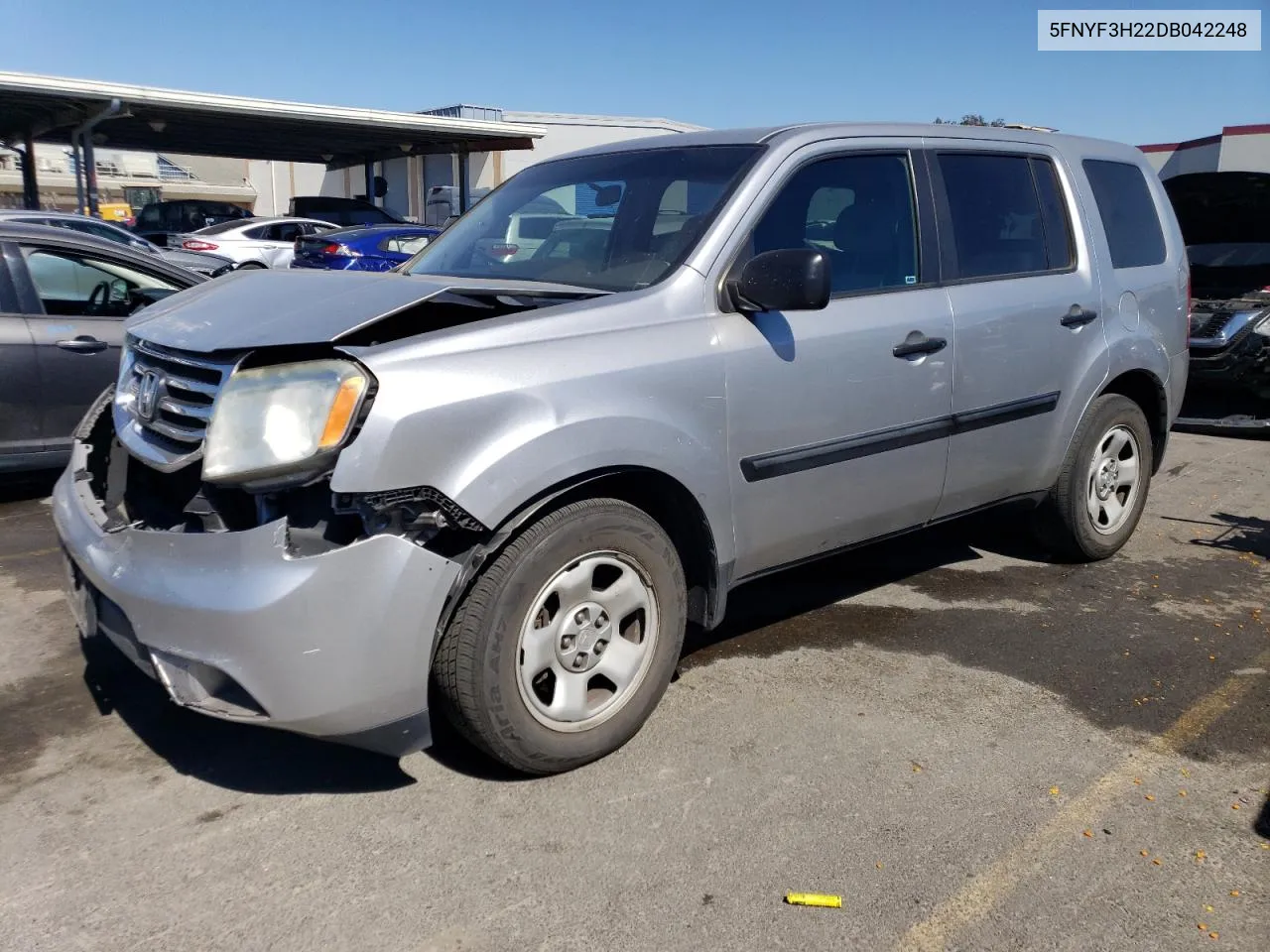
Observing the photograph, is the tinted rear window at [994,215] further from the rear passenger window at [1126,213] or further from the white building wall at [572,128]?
the white building wall at [572,128]

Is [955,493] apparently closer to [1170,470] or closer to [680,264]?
[680,264]

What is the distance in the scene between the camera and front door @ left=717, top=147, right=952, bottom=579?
357 cm

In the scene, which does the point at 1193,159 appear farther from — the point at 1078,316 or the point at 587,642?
the point at 587,642

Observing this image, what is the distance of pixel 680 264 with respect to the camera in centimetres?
351

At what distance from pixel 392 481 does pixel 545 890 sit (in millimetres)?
1069

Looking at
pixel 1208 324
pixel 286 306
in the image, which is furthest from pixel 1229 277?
pixel 286 306

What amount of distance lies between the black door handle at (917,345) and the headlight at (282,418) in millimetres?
2008

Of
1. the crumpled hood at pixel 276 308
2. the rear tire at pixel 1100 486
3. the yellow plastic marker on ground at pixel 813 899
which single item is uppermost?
the crumpled hood at pixel 276 308

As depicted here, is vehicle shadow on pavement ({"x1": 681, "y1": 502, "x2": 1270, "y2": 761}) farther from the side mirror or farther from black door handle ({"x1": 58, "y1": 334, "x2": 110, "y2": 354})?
black door handle ({"x1": 58, "y1": 334, "x2": 110, "y2": 354})

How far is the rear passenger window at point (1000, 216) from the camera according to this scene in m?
4.34

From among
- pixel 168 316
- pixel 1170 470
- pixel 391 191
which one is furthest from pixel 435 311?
pixel 391 191

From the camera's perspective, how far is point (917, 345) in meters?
3.99

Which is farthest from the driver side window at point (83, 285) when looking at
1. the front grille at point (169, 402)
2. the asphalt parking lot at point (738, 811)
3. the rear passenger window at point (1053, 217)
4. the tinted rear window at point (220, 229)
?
the tinted rear window at point (220, 229)

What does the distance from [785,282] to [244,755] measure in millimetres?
2186
